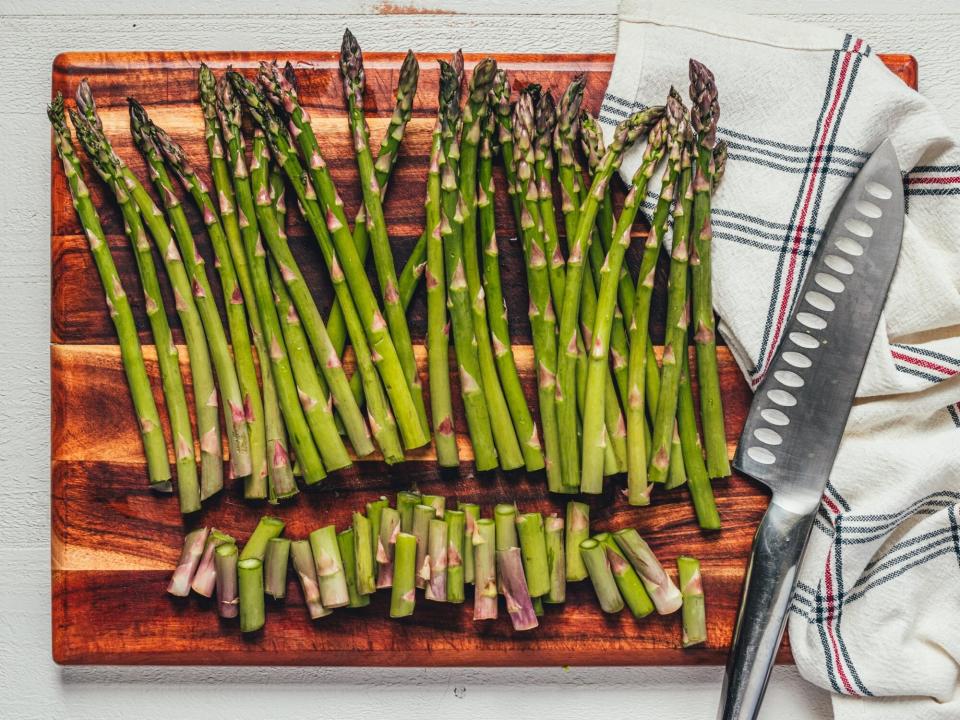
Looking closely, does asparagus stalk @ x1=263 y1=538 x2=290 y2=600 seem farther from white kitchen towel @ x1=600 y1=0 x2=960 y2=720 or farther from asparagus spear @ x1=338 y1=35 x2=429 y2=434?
white kitchen towel @ x1=600 y1=0 x2=960 y2=720

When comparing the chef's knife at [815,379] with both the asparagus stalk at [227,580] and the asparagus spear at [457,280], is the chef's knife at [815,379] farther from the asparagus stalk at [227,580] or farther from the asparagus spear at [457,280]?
the asparagus stalk at [227,580]

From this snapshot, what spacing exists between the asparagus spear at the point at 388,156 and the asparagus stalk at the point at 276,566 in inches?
15.0

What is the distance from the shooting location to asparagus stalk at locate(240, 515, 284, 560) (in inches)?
60.5

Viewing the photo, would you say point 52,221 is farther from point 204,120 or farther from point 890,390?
point 890,390

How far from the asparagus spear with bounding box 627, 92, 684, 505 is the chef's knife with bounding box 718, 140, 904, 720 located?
0.25 meters

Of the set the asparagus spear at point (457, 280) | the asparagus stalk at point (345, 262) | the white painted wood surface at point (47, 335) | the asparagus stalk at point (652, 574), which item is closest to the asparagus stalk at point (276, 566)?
the white painted wood surface at point (47, 335)

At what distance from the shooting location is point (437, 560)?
1.52 meters

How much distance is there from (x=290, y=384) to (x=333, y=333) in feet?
0.41

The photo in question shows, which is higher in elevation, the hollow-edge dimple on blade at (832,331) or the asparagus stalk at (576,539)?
the hollow-edge dimple on blade at (832,331)

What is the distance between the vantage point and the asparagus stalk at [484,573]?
1526 mm

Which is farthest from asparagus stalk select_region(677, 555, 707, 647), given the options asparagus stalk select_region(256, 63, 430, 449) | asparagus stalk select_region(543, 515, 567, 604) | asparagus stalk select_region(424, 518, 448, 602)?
asparagus stalk select_region(256, 63, 430, 449)

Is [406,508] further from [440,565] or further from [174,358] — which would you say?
[174,358]

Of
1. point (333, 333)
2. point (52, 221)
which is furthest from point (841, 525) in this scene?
point (52, 221)

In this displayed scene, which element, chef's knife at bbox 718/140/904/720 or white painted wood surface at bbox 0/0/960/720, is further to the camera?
white painted wood surface at bbox 0/0/960/720
